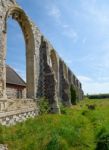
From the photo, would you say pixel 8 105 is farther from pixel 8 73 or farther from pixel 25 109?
pixel 8 73

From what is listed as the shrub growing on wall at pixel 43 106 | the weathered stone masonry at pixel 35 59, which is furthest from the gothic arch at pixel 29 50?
the shrub growing on wall at pixel 43 106

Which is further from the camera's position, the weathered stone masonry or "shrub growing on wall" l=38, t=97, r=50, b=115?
"shrub growing on wall" l=38, t=97, r=50, b=115

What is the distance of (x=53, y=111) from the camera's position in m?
17.4

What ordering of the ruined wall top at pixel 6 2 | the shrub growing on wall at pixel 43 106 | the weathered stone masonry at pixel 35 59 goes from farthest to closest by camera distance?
the shrub growing on wall at pixel 43 106
the weathered stone masonry at pixel 35 59
the ruined wall top at pixel 6 2

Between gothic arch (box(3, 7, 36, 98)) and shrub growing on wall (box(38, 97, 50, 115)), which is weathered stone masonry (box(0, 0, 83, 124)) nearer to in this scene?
gothic arch (box(3, 7, 36, 98))

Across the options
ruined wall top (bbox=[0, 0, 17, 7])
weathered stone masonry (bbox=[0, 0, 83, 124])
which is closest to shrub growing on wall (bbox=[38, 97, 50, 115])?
weathered stone masonry (bbox=[0, 0, 83, 124])

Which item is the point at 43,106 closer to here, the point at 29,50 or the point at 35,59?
the point at 35,59

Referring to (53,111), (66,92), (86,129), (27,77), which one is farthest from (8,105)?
(66,92)

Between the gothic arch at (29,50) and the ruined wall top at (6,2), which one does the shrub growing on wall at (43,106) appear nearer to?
the gothic arch at (29,50)

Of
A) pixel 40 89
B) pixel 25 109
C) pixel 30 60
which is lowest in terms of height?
pixel 25 109

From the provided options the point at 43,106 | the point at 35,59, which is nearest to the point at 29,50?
the point at 35,59

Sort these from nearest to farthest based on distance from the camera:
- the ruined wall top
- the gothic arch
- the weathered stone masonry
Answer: the ruined wall top < the weathered stone masonry < the gothic arch

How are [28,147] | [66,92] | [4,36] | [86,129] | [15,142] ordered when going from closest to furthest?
[28,147]
[15,142]
[86,129]
[4,36]
[66,92]

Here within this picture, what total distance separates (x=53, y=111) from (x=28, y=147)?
30.6 feet
